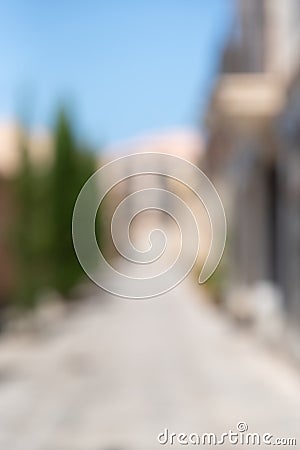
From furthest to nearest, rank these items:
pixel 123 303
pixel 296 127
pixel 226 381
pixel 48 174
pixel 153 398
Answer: pixel 123 303 < pixel 48 174 < pixel 296 127 < pixel 226 381 < pixel 153 398

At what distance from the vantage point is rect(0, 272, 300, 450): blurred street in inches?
224

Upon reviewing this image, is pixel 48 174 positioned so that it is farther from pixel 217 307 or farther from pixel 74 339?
pixel 217 307

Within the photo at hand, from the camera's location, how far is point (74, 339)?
1234 cm

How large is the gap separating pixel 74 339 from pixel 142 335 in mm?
1240

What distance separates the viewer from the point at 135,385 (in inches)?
312

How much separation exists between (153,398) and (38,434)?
1842 millimetres

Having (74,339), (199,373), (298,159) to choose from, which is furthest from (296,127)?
(74,339)

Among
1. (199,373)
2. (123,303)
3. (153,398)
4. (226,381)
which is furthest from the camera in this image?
(123,303)

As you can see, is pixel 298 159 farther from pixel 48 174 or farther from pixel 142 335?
pixel 48 174

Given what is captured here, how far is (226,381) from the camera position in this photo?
8.16 metres

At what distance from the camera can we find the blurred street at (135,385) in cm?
570

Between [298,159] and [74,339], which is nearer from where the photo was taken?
[298,159]

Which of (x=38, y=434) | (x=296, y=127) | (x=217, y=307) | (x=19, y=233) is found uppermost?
(x=296, y=127)

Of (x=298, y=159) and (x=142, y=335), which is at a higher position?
(x=298, y=159)
